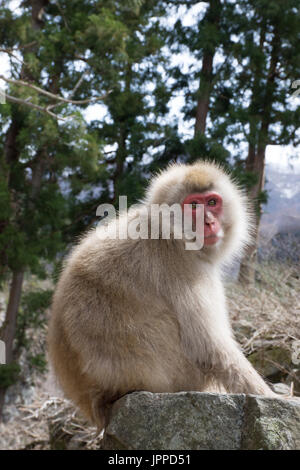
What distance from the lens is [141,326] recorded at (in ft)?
7.27

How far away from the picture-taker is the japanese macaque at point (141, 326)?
219 cm

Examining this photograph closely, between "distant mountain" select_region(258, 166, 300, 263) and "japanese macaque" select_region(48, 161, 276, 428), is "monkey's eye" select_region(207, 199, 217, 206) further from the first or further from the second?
"distant mountain" select_region(258, 166, 300, 263)

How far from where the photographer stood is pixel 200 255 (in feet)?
8.23

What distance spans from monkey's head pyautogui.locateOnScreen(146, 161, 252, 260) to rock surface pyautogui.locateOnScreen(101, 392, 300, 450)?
781 millimetres

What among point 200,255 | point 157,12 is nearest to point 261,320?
point 200,255

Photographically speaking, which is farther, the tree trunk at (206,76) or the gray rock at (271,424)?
the tree trunk at (206,76)

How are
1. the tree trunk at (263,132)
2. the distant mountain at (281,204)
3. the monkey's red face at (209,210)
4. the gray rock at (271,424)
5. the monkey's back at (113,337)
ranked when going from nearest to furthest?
the gray rock at (271,424)
the monkey's back at (113,337)
the monkey's red face at (209,210)
the distant mountain at (281,204)
the tree trunk at (263,132)

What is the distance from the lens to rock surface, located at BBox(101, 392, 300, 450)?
191cm

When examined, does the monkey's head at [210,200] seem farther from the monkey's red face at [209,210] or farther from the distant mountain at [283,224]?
the distant mountain at [283,224]

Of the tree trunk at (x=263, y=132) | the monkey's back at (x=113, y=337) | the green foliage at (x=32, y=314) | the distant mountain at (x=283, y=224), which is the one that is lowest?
the green foliage at (x=32, y=314)

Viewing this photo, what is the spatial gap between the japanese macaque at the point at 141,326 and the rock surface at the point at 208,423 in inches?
7.5

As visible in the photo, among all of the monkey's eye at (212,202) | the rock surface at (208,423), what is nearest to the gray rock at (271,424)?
the rock surface at (208,423)
